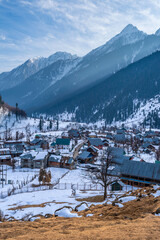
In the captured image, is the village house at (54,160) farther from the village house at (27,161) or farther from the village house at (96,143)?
the village house at (96,143)

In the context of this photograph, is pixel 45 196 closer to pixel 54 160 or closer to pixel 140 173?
pixel 140 173

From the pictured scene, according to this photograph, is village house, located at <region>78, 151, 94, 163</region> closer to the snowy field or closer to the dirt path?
the snowy field

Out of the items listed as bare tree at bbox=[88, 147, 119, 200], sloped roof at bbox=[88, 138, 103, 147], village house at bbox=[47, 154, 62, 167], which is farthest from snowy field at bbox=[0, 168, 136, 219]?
sloped roof at bbox=[88, 138, 103, 147]

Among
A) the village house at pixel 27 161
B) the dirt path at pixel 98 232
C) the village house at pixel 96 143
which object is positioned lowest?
the village house at pixel 27 161

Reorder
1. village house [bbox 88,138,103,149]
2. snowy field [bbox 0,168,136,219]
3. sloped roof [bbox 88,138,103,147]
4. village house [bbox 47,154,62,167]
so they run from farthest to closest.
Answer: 1. sloped roof [bbox 88,138,103,147]
2. village house [bbox 88,138,103,149]
3. village house [bbox 47,154,62,167]
4. snowy field [bbox 0,168,136,219]

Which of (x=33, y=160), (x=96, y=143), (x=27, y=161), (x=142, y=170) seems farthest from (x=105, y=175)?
(x=96, y=143)

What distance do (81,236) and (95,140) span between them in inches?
3624

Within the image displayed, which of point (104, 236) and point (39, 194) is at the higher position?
point (104, 236)

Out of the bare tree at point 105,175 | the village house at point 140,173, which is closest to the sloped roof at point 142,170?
the village house at point 140,173

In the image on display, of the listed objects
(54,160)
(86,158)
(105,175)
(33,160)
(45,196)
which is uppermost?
(105,175)

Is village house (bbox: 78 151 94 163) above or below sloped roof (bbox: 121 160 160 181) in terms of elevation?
below

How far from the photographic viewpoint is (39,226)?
35.1ft

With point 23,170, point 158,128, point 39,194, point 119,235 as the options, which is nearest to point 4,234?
point 119,235

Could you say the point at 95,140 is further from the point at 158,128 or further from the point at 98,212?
the point at 158,128
